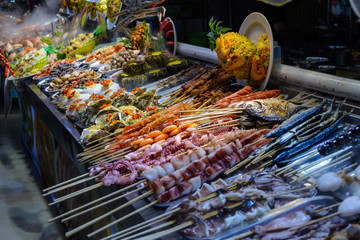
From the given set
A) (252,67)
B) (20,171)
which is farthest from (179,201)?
(20,171)

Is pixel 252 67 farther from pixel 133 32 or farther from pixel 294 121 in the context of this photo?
pixel 133 32

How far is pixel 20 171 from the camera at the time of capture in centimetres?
661

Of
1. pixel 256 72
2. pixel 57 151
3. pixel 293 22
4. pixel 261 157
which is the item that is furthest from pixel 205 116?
pixel 293 22

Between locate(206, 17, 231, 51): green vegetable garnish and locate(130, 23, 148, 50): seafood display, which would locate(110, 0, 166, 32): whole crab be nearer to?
locate(130, 23, 148, 50): seafood display

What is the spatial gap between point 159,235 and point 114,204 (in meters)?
0.67

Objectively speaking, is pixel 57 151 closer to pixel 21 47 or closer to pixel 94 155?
pixel 94 155

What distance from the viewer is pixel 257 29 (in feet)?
12.6

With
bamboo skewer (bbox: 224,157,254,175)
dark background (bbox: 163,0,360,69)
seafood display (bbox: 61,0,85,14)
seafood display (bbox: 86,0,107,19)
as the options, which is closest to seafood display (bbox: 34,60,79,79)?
seafood display (bbox: 86,0,107,19)

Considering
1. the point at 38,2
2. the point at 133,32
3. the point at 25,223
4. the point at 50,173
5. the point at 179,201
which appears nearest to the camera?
the point at 179,201

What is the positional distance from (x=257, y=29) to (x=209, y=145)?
65.9 inches

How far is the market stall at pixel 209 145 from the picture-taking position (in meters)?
1.94

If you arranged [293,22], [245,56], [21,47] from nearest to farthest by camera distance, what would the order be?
1. [245,56]
2. [293,22]
3. [21,47]

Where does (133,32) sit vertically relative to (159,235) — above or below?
above

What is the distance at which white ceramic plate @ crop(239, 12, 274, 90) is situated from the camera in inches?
140
